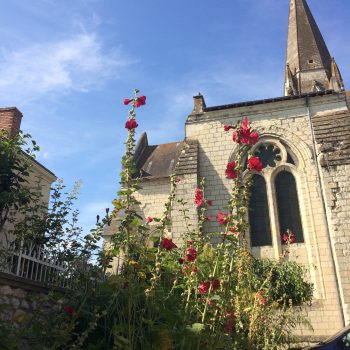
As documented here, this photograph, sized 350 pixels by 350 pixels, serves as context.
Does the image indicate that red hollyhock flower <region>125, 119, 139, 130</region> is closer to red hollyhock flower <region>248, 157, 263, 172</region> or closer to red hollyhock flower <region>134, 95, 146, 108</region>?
red hollyhock flower <region>134, 95, 146, 108</region>

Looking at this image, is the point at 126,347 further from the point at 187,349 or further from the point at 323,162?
the point at 323,162

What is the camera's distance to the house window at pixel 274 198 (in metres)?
10.9

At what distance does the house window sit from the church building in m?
0.03

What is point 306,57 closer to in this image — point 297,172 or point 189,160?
point 297,172

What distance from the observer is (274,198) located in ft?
36.8

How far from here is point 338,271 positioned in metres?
9.23

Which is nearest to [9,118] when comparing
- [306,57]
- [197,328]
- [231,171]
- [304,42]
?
[231,171]

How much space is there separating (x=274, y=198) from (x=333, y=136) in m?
2.50

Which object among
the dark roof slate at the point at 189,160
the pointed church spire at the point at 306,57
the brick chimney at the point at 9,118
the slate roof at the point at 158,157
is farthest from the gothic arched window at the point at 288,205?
the pointed church spire at the point at 306,57

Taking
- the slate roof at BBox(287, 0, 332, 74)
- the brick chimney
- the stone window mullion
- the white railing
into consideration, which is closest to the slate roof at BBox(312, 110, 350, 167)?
the stone window mullion

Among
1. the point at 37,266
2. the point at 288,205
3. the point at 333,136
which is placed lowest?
the point at 37,266

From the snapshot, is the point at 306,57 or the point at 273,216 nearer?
the point at 273,216

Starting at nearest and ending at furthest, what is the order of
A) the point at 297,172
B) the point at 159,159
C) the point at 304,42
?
the point at 297,172 < the point at 159,159 < the point at 304,42

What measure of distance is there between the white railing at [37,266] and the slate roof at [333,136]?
315 inches
